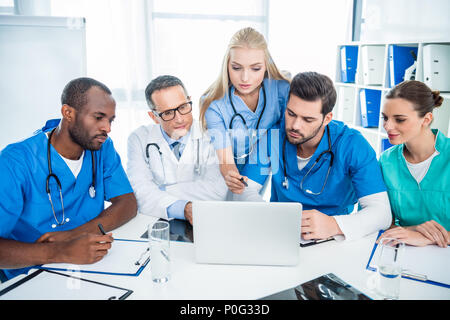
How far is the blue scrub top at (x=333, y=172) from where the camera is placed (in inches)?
54.9

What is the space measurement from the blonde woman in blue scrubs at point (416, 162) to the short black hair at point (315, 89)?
0.26 metres

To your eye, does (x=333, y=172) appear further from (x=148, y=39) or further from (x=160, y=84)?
(x=148, y=39)

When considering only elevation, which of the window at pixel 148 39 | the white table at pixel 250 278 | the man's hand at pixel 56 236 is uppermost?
the window at pixel 148 39

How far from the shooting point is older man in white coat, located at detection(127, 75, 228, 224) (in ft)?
5.23

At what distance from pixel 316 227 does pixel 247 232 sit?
30cm

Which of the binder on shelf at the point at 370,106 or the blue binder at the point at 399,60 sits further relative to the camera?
the binder on shelf at the point at 370,106

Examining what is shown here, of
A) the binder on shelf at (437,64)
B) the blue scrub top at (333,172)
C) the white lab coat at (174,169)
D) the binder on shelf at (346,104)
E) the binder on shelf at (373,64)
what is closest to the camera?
the blue scrub top at (333,172)

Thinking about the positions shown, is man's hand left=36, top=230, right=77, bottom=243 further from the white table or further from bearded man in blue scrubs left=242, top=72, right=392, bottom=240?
bearded man in blue scrubs left=242, top=72, right=392, bottom=240

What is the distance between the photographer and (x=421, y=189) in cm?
138

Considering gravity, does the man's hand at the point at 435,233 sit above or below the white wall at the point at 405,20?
below

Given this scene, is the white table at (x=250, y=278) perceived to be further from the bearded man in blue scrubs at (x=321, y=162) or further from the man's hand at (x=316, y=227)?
the bearded man in blue scrubs at (x=321, y=162)

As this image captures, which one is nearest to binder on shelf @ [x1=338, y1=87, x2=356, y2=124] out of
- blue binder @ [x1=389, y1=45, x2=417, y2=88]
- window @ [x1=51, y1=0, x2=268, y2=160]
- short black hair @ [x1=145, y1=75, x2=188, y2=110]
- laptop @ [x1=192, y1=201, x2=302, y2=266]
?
blue binder @ [x1=389, y1=45, x2=417, y2=88]

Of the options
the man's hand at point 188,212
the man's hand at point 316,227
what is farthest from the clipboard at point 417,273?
the man's hand at point 188,212
